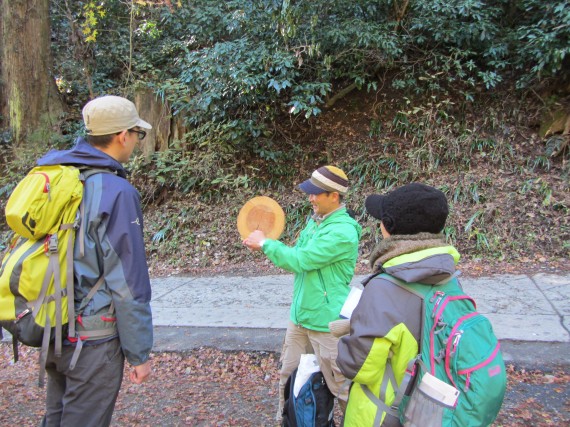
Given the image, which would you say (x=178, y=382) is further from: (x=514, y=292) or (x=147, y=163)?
(x=147, y=163)

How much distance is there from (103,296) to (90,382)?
40 centimetres

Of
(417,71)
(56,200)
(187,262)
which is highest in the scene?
(417,71)

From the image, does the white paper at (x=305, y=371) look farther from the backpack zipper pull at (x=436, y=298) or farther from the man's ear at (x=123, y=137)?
the man's ear at (x=123, y=137)

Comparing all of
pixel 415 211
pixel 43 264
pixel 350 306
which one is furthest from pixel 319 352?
pixel 43 264

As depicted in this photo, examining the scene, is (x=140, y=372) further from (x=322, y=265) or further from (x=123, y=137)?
(x=322, y=265)

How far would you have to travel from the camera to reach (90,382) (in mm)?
2135

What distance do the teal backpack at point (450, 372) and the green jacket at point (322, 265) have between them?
107cm

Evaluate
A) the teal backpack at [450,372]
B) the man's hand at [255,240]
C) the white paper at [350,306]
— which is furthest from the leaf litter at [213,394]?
the teal backpack at [450,372]

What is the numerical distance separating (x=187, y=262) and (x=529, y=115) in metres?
6.94

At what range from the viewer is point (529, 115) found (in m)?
8.93

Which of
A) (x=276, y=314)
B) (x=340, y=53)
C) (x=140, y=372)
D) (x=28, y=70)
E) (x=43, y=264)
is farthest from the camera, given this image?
(x=28, y=70)

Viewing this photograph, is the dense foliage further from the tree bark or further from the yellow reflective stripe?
the yellow reflective stripe

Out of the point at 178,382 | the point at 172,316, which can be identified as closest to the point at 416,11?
the point at 172,316

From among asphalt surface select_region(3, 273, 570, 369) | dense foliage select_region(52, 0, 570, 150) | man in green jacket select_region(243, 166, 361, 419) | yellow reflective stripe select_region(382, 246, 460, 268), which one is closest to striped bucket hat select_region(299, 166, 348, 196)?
man in green jacket select_region(243, 166, 361, 419)
